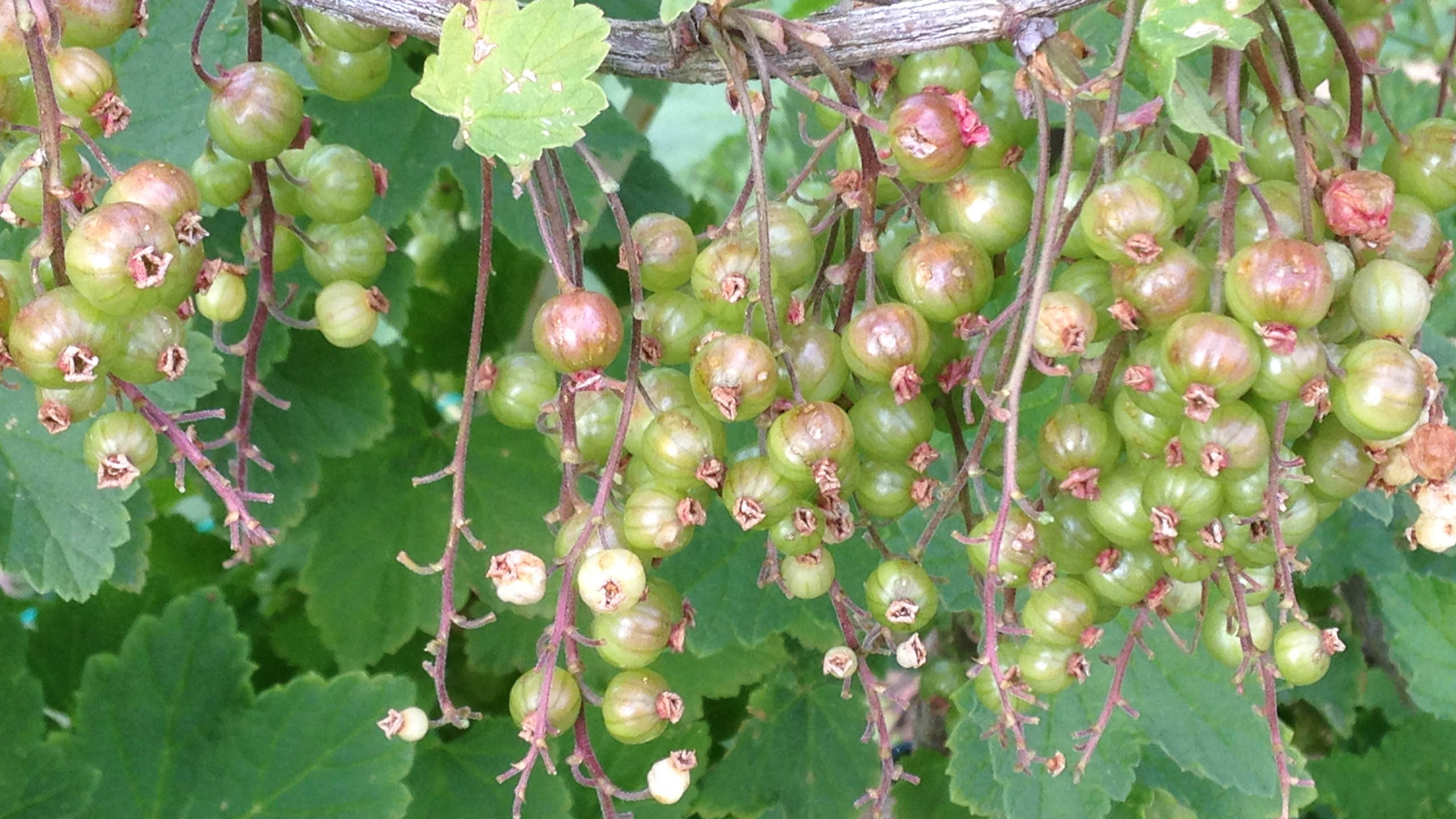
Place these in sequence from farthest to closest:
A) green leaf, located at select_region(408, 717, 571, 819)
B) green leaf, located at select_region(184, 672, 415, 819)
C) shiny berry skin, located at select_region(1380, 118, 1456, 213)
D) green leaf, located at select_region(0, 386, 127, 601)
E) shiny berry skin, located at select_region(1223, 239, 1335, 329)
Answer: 1. green leaf, located at select_region(408, 717, 571, 819)
2. green leaf, located at select_region(184, 672, 415, 819)
3. green leaf, located at select_region(0, 386, 127, 601)
4. shiny berry skin, located at select_region(1380, 118, 1456, 213)
5. shiny berry skin, located at select_region(1223, 239, 1335, 329)

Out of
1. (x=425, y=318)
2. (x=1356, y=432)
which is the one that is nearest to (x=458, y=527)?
(x=1356, y=432)

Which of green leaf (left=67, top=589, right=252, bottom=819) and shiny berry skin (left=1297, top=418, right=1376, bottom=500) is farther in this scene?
green leaf (left=67, top=589, right=252, bottom=819)

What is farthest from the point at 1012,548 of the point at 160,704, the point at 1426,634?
the point at 160,704

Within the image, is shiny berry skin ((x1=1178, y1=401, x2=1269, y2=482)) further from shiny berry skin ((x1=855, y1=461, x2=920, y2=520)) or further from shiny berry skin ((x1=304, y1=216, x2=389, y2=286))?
shiny berry skin ((x1=304, y1=216, x2=389, y2=286))

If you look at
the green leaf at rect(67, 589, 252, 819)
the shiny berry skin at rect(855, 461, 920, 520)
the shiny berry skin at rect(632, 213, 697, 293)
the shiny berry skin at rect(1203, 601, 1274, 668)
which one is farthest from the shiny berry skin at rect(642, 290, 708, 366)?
the green leaf at rect(67, 589, 252, 819)

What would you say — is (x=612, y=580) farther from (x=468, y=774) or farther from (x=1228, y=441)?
(x=468, y=774)

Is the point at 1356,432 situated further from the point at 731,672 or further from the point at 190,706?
the point at 190,706

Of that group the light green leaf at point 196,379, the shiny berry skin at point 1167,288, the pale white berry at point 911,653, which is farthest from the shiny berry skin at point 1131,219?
the light green leaf at point 196,379
